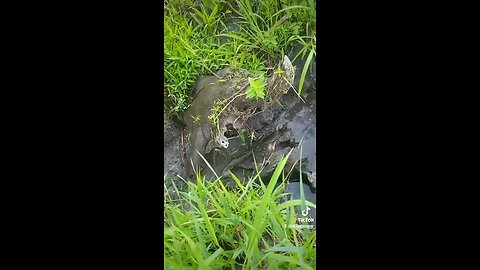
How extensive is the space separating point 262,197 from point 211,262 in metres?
0.37

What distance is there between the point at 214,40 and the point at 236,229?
887 mm

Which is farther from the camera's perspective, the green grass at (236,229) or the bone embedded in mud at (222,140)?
the bone embedded in mud at (222,140)

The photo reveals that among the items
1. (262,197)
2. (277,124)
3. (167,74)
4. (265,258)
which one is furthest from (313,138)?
(167,74)

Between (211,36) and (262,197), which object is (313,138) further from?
(211,36)

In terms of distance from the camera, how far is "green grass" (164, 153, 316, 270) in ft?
7.97

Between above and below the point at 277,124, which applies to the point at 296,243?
below

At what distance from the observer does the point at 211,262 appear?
8.02 feet

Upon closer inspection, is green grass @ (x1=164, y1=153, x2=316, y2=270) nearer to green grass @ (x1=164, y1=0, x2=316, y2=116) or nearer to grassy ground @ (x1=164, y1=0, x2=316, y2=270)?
grassy ground @ (x1=164, y1=0, x2=316, y2=270)

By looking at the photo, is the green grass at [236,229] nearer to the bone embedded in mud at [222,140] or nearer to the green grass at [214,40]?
the bone embedded in mud at [222,140]

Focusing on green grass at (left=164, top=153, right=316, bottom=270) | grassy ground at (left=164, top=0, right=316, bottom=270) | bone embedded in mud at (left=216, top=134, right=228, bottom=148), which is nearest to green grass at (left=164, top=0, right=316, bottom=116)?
grassy ground at (left=164, top=0, right=316, bottom=270)

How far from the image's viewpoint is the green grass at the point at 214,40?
251 cm

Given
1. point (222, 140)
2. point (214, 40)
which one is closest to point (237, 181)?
point (222, 140)

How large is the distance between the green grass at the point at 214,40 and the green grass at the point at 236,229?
0.45 m

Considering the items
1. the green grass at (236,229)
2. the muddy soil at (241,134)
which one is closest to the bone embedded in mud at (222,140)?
the muddy soil at (241,134)
